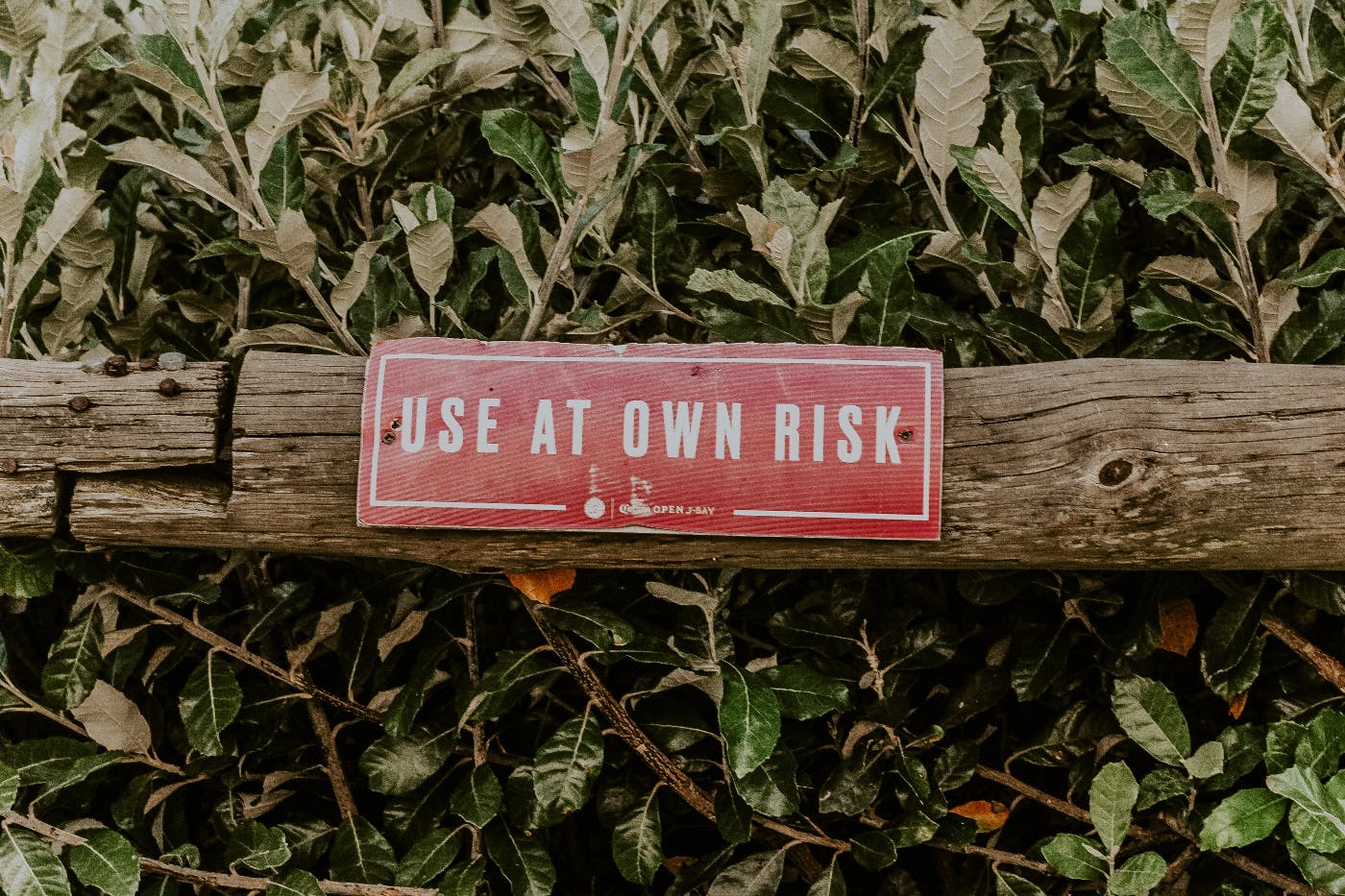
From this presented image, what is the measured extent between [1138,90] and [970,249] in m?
0.28

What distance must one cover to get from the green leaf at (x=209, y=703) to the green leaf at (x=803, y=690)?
774 mm

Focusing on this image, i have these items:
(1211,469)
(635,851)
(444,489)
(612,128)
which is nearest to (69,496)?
(444,489)

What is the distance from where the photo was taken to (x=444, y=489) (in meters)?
1.02

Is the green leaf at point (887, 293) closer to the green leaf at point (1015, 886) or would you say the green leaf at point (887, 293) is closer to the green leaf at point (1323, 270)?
the green leaf at point (1323, 270)

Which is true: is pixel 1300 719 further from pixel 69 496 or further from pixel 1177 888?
pixel 69 496

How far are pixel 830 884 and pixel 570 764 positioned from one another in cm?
42

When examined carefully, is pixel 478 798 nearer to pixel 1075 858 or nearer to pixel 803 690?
pixel 803 690

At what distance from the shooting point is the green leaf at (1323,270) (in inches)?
44.1

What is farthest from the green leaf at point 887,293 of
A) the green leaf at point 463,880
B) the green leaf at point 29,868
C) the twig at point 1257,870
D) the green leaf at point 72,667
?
the green leaf at point 29,868

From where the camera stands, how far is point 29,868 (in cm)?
132

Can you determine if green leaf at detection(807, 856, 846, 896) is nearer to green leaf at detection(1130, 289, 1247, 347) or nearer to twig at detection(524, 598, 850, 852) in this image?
twig at detection(524, 598, 850, 852)

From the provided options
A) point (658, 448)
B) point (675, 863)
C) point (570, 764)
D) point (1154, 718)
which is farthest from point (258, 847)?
point (1154, 718)

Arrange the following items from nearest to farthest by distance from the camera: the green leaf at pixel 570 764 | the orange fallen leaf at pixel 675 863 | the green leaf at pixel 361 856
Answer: the green leaf at pixel 570 764
the green leaf at pixel 361 856
the orange fallen leaf at pixel 675 863

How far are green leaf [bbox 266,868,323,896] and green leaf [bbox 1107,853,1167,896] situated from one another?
109 centimetres
